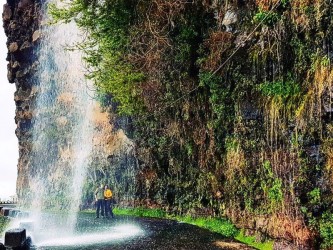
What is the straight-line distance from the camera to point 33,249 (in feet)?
32.9

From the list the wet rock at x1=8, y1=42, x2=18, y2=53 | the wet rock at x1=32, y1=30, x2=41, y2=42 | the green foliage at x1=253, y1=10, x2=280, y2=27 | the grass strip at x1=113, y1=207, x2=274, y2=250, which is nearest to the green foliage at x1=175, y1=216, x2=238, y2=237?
the grass strip at x1=113, y1=207, x2=274, y2=250

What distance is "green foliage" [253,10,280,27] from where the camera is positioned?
9453 millimetres

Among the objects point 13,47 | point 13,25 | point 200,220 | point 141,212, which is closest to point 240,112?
point 200,220

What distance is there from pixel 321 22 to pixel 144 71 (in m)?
7.07

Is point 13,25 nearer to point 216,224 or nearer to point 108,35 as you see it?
point 108,35

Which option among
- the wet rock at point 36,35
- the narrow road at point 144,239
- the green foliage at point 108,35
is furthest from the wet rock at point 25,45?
the narrow road at point 144,239

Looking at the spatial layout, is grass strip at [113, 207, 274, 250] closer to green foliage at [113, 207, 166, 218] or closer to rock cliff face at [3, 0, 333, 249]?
green foliage at [113, 207, 166, 218]

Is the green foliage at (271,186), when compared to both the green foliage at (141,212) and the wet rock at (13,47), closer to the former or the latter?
the green foliage at (141,212)

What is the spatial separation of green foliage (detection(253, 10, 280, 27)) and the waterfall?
21.4 m

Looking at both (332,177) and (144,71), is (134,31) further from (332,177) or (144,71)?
(332,177)

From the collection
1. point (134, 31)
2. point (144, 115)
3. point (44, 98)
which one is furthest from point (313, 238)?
point (44, 98)

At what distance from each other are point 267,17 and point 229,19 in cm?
236

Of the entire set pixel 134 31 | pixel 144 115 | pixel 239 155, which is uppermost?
pixel 134 31

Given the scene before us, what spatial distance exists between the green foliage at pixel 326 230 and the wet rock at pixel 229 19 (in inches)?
241
